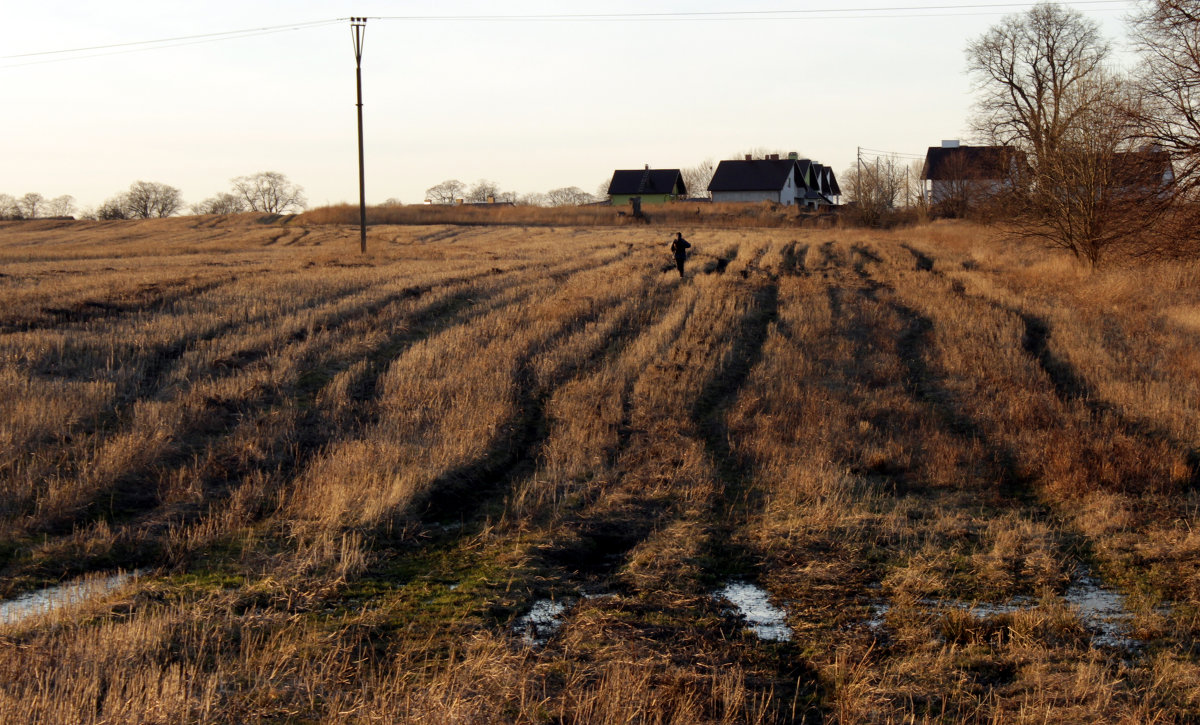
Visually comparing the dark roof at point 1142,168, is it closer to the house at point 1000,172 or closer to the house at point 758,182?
the house at point 1000,172

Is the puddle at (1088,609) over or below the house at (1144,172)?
below

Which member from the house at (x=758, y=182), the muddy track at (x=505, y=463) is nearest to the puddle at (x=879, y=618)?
the muddy track at (x=505, y=463)

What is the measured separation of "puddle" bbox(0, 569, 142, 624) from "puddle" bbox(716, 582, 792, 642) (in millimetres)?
3878

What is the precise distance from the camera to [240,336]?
13.9 m

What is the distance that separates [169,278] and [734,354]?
14086mm

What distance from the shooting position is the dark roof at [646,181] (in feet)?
291

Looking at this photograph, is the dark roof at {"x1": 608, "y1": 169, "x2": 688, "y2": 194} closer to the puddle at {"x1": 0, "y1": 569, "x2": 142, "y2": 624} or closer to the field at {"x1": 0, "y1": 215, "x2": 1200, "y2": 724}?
the field at {"x1": 0, "y1": 215, "x2": 1200, "y2": 724}

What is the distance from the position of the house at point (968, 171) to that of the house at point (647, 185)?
78.8ft

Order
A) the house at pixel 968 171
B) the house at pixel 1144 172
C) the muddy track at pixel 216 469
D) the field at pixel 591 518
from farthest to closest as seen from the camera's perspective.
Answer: the house at pixel 968 171 → the house at pixel 1144 172 → the muddy track at pixel 216 469 → the field at pixel 591 518

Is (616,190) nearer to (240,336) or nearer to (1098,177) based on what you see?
(1098,177)

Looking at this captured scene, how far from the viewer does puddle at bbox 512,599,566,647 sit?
195 inches

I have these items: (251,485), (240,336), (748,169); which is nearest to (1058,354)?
(251,485)

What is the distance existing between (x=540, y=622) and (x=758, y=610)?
4.54 feet

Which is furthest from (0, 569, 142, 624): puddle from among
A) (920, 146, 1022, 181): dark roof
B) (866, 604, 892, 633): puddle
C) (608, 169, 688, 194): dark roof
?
(608, 169, 688, 194): dark roof
